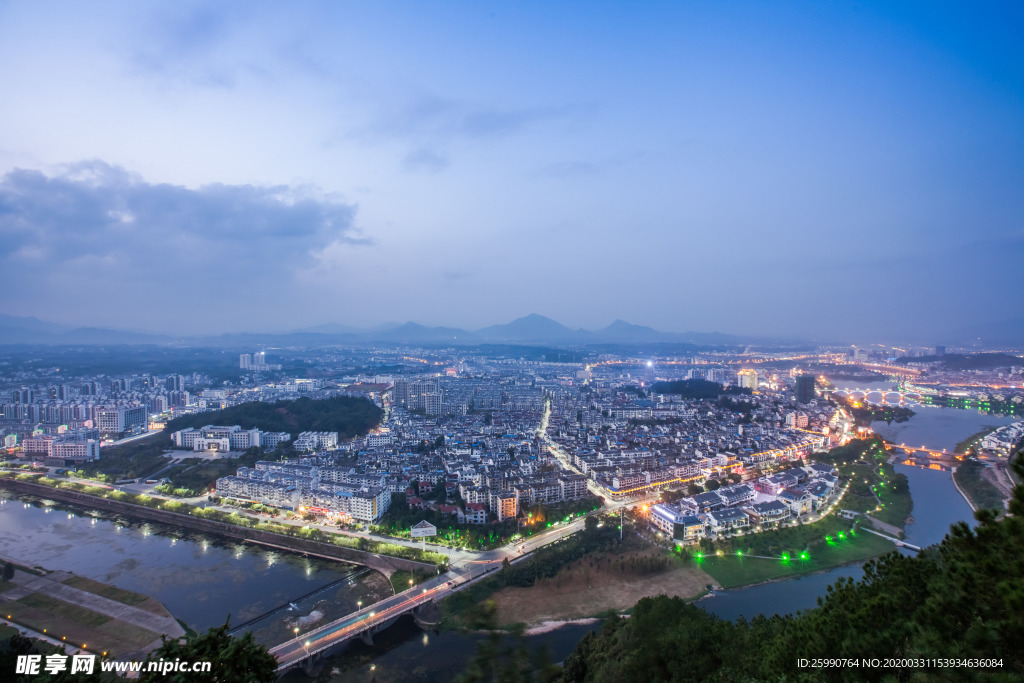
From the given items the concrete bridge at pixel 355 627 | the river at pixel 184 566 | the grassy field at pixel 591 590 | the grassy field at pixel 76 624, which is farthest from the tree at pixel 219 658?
the grassy field at pixel 76 624

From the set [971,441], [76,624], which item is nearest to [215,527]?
[76,624]

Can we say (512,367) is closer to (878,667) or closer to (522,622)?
(522,622)

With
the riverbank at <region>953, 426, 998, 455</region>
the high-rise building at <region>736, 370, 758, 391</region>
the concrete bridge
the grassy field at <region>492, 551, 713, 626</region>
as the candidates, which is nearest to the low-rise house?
the grassy field at <region>492, 551, 713, 626</region>

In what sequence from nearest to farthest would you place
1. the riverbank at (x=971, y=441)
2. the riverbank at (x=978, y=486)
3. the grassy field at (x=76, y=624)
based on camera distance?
the grassy field at (x=76, y=624), the riverbank at (x=978, y=486), the riverbank at (x=971, y=441)

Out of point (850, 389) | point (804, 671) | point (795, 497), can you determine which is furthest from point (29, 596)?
point (850, 389)

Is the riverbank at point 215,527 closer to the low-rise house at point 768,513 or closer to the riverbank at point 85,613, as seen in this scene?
the riverbank at point 85,613

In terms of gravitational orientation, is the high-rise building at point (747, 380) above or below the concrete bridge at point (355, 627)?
Answer: above
